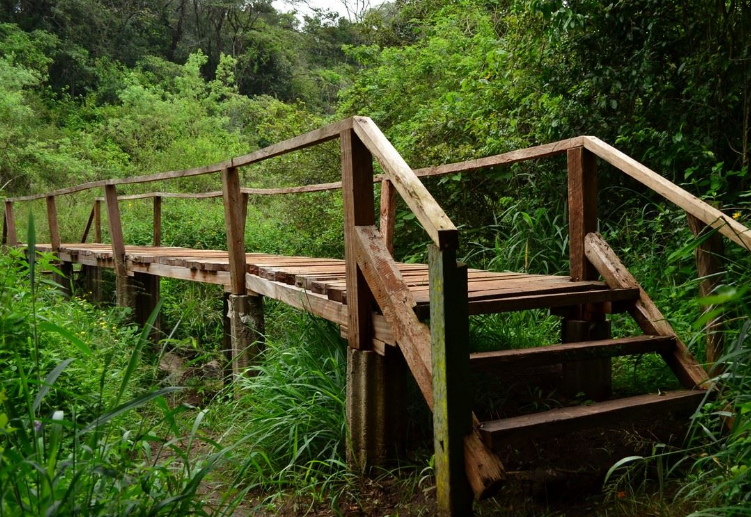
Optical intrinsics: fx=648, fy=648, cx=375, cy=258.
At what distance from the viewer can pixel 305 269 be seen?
4.20 meters

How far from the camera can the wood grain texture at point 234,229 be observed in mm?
4459

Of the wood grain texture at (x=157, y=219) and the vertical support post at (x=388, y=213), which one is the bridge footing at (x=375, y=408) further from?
the wood grain texture at (x=157, y=219)

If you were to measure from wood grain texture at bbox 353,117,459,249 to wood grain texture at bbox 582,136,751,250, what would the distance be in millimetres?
1029

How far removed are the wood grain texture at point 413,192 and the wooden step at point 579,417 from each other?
2.13 ft

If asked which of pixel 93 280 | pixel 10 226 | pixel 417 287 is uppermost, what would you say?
pixel 10 226

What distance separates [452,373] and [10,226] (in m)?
9.16

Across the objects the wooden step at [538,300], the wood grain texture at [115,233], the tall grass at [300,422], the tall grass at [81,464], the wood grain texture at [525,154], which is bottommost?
the tall grass at [300,422]

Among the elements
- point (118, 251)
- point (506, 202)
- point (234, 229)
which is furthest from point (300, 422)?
point (118, 251)

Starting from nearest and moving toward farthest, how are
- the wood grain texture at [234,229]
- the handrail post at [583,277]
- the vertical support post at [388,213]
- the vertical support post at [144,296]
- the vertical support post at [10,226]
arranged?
the handrail post at [583,277] < the wood grain texture at [234,229] < the vertical support post at [388,213] < the vertical support post at [144,296] < the vertical support post at [10,226]

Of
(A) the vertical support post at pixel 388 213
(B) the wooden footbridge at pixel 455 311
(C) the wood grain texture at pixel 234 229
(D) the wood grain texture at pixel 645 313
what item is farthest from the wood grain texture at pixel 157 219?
(D) the wood grain texture at pixel 645 313

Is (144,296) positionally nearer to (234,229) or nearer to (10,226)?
(234,229)

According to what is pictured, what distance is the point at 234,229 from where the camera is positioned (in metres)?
4.47

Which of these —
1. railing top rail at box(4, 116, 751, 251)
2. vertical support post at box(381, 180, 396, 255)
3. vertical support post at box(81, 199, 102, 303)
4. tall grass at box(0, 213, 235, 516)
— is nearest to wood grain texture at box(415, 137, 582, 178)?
railing top rail at box(4, 116, 751, 251)

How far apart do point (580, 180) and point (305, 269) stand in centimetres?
181
